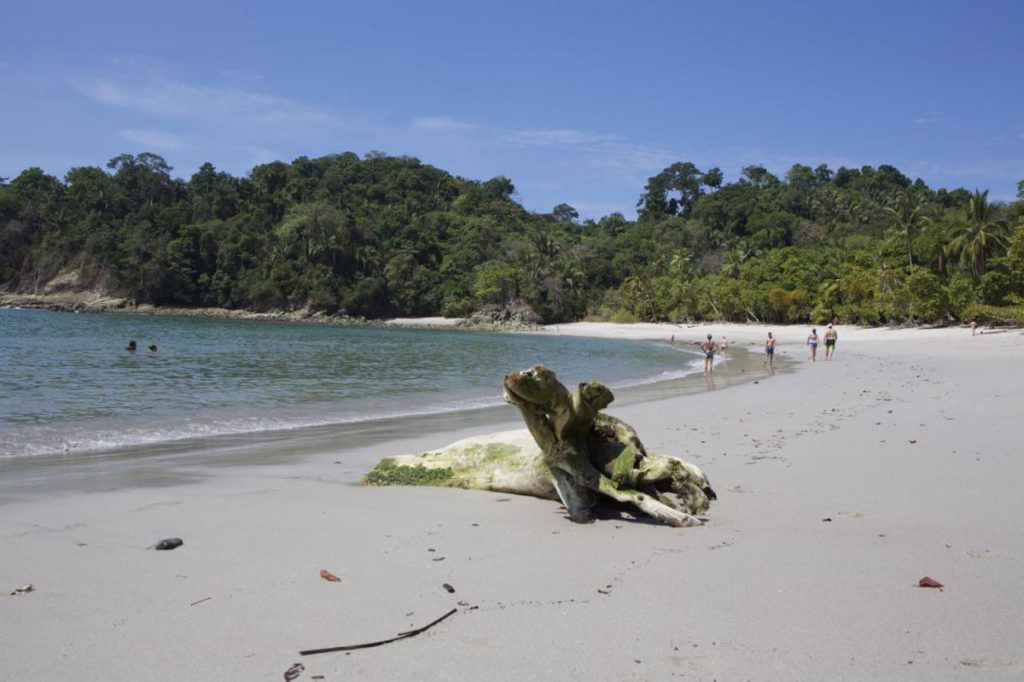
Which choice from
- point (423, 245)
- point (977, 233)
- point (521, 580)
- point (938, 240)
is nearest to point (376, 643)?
point (521, 580)

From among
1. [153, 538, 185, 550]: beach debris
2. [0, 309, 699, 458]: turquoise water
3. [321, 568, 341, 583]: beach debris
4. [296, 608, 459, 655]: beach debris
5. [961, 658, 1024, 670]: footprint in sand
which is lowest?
[0, 309, 699, 458]: turquoise water

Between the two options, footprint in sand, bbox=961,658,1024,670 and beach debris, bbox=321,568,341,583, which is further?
beach debris, bbox=321,568,341,583

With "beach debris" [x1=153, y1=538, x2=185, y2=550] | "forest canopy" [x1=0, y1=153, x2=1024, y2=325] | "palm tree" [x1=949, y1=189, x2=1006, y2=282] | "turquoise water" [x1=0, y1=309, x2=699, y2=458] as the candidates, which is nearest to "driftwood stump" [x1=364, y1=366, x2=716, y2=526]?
"beach debris" [x1=153, y1=538, x2=185, y2=550]

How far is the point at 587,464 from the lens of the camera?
5738 millimetres

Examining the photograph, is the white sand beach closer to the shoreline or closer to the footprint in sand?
the footprint in sand

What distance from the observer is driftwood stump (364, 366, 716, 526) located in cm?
551

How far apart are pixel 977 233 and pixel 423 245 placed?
77.6 meters

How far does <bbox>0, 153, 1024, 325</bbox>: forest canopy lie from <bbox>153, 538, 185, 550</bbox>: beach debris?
66.9m

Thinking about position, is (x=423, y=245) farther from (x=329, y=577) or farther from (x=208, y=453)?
(x=329, y=577)

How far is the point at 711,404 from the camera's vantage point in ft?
48.5

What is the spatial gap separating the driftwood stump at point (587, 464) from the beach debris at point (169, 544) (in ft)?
8.43

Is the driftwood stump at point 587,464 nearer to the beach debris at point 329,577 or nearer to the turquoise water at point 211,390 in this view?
the beach debris at point 329,577

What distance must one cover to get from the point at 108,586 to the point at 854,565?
4.39 m

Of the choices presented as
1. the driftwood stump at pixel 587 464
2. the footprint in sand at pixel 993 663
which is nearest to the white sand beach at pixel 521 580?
the footprint in sand at pixel 993 663
